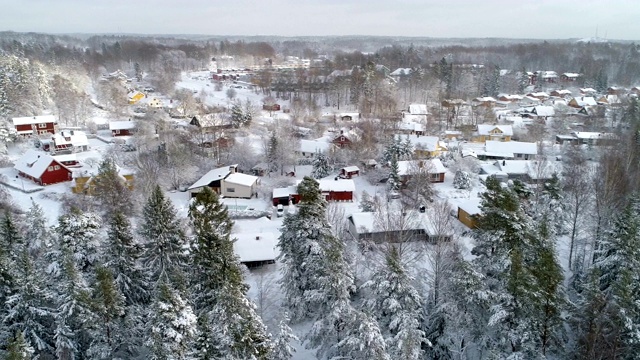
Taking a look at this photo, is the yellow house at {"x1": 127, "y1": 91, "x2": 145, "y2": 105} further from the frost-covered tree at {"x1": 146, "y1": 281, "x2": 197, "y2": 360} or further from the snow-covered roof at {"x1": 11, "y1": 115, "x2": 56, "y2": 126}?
the frost-covered tree at {"x1": 146, "y1": 281, "x2": 197, "y2": 360}

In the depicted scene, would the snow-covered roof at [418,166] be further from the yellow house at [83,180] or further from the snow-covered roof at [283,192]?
the yellow house at [83,180]

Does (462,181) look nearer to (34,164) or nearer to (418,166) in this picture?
(418,166)

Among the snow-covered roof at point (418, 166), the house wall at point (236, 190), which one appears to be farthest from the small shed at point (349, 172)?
the house wall at point (236, 190)

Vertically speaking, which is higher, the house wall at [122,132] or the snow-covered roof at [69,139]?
the snow-covered roof at [69,139]

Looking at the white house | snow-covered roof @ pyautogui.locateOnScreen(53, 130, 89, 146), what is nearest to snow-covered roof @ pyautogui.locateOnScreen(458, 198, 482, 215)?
the white house

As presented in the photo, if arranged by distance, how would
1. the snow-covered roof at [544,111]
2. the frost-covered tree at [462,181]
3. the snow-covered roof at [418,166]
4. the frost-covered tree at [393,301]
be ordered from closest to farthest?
the frost-covered tree at [393,301]
the snow-covered roof at [418,166]
the frost-covered tree at [462,181]
the snow-covered roof at [544,111]

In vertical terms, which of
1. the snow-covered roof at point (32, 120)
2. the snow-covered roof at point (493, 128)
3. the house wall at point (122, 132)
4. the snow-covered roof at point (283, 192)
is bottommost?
the snow-covered roof at point (283, 192)

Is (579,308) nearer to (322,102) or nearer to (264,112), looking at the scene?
(264,112)

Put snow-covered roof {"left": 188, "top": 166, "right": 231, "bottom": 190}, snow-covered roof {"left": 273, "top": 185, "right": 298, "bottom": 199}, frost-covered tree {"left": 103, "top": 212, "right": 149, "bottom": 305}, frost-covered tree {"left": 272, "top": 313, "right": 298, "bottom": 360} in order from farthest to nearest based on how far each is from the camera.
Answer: snow-covered roof {"left": 188, "top": 166, "right": 231, "bottom": 190} < snow-covered roof {"left": 273, "top": 185, "right": 298, "bottom": 199} < frost-covered tree {"left": 103, "top": 212, "right": 149, "bottom": 305} < frost-covered tree {"left": 272, "top": 313, "right": 298, "bottom": 360}
